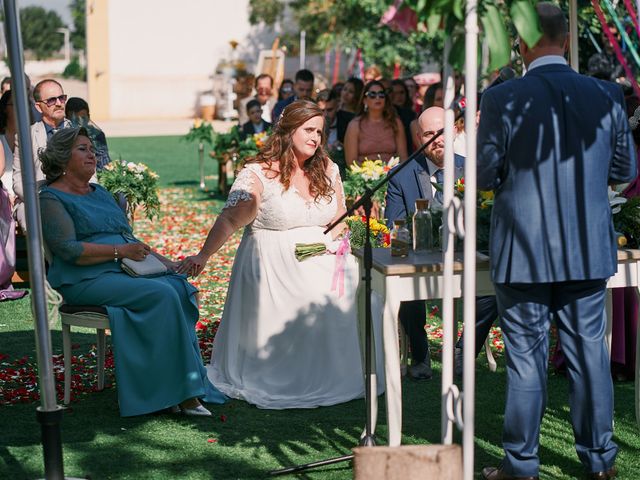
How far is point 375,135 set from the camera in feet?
35.6

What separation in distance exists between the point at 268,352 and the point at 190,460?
1.45m

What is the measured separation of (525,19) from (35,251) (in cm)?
207

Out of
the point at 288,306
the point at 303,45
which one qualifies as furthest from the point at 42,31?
the point at 288,306

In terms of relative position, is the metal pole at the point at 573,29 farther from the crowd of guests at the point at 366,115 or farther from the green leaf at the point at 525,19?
the green leaf at the point at 525,19

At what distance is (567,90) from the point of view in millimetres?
4242

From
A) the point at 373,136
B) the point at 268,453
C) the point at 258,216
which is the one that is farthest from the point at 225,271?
the point at 268,453

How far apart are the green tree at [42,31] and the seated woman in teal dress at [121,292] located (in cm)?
9724

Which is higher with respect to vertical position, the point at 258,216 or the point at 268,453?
the point at 258,216

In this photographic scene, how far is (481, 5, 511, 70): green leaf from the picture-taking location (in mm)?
3635

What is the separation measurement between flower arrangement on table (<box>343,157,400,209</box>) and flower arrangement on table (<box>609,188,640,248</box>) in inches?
157

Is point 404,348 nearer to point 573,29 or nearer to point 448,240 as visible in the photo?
point 573,29

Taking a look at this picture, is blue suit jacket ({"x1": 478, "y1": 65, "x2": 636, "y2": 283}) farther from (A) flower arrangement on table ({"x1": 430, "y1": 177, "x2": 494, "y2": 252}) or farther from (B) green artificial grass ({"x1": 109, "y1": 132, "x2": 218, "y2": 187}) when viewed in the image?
(B) green artificial grass ({"x1": 109, "y1": 132, "x2": 218, "y2": 187})

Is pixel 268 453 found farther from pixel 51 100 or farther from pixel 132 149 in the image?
pixel 132 149

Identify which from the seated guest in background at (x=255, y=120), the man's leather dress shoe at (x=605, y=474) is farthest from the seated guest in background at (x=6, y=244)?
the seated guest in background at (x=255, y=120)
